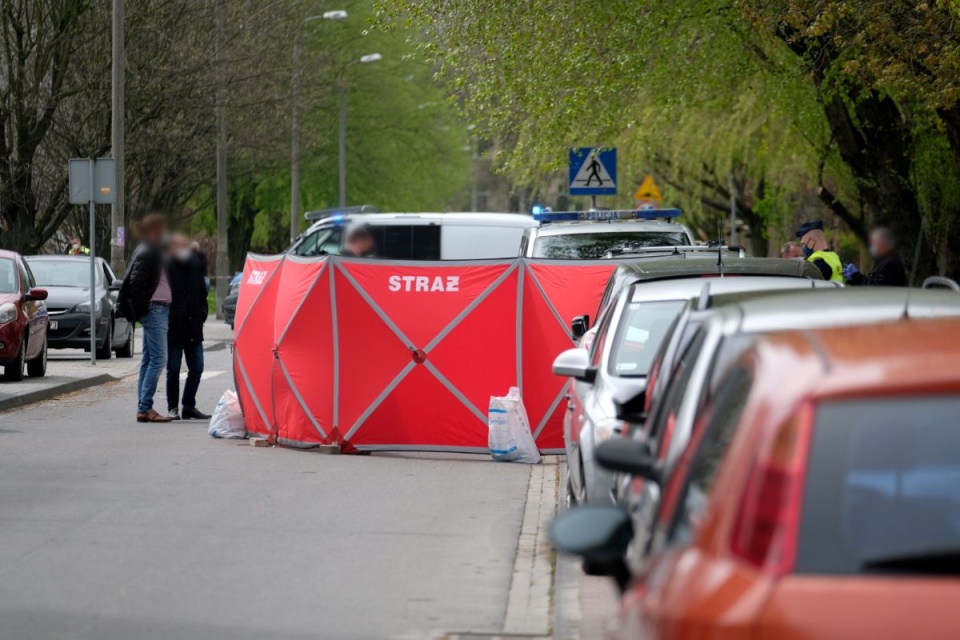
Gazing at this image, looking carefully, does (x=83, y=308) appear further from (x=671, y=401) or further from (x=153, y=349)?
(x=671, y=401)

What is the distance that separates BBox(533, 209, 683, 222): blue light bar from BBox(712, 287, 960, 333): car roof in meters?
13.0

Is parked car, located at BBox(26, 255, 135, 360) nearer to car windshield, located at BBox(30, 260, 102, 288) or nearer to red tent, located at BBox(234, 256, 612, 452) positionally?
car windshield, located at BBox(30, 260, 102, 288)

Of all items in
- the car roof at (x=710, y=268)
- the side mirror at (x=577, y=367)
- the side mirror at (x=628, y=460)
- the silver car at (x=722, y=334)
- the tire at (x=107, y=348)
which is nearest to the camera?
the side mirror at (x=628, y=460)

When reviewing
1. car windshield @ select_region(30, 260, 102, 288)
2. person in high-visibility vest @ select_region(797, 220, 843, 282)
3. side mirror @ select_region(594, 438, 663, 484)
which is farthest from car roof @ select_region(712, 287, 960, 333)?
car windshield @ select_region(30, 260, 102, 288)

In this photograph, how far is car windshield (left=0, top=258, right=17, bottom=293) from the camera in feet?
68.4

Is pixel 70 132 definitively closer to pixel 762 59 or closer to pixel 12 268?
pixel 12 268

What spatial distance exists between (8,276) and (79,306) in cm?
444

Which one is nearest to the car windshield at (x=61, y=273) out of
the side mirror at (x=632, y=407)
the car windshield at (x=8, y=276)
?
the car windshield at (x=8, y=276)

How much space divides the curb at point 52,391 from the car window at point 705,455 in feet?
46.9

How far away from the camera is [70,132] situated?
36.3 m

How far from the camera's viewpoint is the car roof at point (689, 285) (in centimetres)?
930

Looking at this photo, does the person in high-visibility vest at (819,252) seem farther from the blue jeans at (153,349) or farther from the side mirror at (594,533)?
the side mirror at (594,533)

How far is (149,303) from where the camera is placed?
51.9 feet

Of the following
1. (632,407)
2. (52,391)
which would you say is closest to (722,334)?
(632,407)
